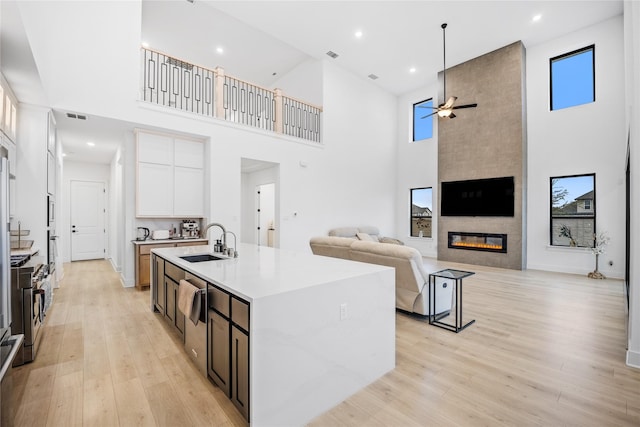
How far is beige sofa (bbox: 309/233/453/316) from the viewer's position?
3.29 meters

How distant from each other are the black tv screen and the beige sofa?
423 centimetres

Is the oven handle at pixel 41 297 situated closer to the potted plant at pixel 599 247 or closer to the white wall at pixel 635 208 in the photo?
the white wall at pixel 635 208

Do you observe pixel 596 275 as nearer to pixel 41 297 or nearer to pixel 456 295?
pixel 456 295

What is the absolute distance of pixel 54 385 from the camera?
2143 millimetres

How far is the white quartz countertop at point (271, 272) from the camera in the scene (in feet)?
5.49

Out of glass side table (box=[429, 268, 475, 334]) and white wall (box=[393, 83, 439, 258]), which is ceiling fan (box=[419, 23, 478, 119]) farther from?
glass side table (box=[429, 268, 475, 334])

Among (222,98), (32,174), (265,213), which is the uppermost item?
(222,98)

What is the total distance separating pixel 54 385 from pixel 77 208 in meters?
7.66

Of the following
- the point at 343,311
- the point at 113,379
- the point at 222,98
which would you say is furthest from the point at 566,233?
the point at 113,379

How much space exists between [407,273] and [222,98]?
4.85 metres

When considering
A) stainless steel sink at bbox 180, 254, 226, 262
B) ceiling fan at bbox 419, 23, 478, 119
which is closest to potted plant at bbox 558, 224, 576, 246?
ceiling fan at bbox 419, 23, 478, 119

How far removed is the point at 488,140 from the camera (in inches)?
282

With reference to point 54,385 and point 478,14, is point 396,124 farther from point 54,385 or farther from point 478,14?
point 54,385

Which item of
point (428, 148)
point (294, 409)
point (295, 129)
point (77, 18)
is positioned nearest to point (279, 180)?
point (295, 129)
